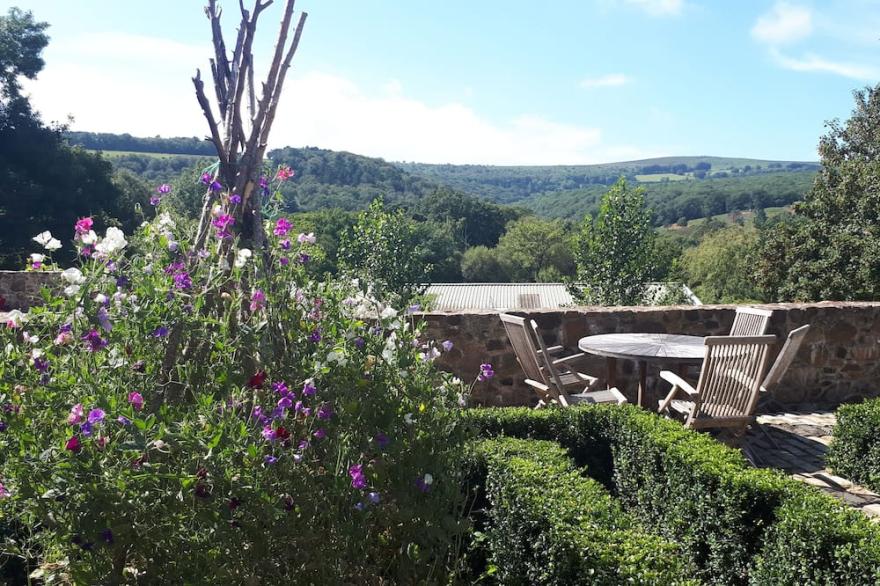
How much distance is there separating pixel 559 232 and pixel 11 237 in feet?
128

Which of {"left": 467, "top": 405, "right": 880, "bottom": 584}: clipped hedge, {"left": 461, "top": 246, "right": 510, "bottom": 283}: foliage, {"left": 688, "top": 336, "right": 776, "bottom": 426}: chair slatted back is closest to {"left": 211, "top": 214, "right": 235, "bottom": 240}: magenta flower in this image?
{"left": 467, "top": 405, "right": 880, "bottom": 584}: clipped hedge

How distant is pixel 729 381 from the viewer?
3865mm

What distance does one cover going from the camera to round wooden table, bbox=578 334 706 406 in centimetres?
427

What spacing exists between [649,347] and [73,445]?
3.59 m

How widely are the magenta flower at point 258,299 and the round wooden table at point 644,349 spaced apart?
2757mm

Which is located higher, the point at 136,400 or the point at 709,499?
the point at 136,400

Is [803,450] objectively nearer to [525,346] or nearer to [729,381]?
[729,381]

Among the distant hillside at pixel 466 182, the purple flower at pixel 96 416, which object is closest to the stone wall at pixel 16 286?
the purple flower at pixel 96 416

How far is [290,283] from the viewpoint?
7.36 ft

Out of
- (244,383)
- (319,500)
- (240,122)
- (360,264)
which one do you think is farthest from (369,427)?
(360,264)

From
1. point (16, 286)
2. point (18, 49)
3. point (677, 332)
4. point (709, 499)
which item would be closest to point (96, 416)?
point (709, 499)

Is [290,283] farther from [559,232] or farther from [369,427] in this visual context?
[559,232]

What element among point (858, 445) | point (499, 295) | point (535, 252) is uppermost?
point (858, 445)

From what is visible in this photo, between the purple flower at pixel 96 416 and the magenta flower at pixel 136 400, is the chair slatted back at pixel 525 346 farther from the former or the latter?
the purple flower at pixel 96 416
